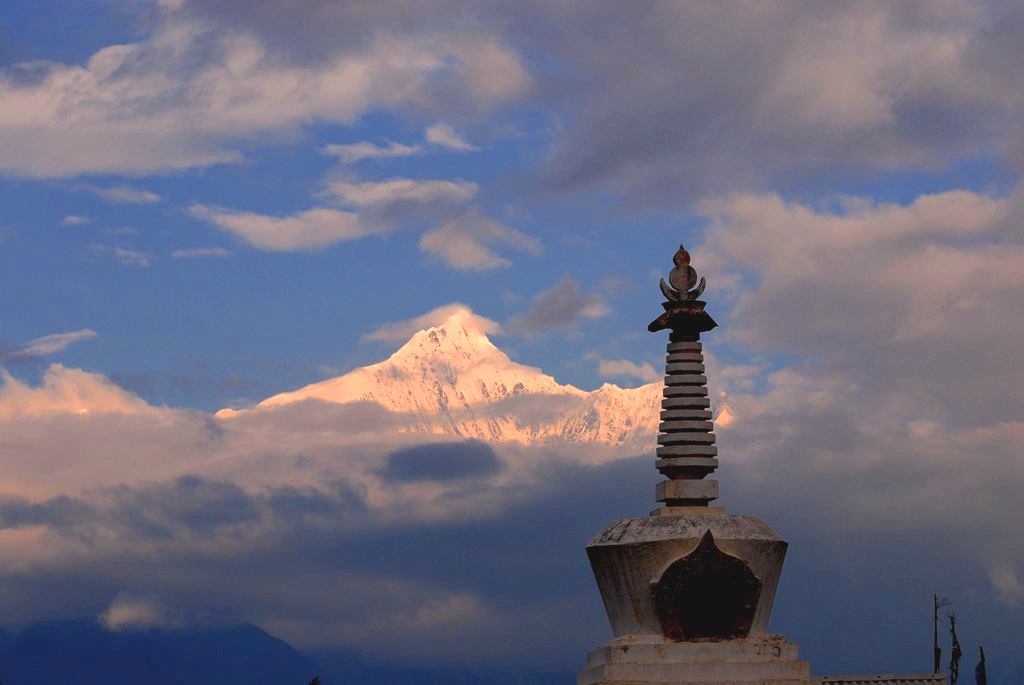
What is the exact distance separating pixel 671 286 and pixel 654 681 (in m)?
7.85

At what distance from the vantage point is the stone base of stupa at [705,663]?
30.8m

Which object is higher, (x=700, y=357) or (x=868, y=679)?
(x=700, y=357)

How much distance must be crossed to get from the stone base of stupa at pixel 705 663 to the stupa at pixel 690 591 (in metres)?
0.02

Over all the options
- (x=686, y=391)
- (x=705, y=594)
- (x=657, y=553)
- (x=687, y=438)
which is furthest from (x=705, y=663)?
(x=686, y=391)

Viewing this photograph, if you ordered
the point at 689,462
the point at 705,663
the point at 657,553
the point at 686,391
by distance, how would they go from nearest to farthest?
the point at 705,663, the point at 657,553, the point at 689,462, the point at 686,391

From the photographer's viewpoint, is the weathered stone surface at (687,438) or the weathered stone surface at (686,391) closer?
the weathered stone surface at (687,438)

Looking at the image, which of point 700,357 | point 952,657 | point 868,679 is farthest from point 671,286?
point 952,657

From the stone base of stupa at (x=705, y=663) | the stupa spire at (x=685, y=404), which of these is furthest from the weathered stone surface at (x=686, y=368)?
the stone base of stupa at (x=705, y=663)

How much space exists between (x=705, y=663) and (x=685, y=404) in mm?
5101

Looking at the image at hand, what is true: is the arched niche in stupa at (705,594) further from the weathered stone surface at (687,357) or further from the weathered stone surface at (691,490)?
the weathered stone surface at (687,357)

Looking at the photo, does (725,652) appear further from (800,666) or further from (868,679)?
(868,679)

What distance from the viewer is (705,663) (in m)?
30.9

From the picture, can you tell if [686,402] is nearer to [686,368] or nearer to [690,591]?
[686,368]

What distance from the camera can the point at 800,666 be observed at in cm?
3111
